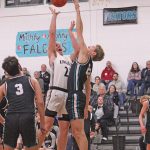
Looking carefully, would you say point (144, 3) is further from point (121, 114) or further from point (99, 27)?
point (121, 114)

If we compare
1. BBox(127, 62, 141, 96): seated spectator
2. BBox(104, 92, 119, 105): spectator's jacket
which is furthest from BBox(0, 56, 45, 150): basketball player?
BBox(127, 62, 141, 96): seated spectator

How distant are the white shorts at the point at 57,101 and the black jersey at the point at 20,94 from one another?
98 cm

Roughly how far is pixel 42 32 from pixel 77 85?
41.6 ft

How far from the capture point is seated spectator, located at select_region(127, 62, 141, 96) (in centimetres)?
1598

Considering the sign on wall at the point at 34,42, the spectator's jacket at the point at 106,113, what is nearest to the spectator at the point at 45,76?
the sign on wall at the point at 34,42

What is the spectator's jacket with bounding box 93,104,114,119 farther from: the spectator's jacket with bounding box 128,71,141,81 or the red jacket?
the red jacket

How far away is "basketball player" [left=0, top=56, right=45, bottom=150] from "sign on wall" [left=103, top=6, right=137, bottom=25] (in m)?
12.2

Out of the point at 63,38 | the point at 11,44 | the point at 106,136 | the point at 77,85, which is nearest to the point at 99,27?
the point at 63,38

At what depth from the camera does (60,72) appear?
644cm

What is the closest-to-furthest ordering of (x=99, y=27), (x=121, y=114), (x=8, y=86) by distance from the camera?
(x=8, y=86) → (x=121, y=114) → (x=99, y=27)

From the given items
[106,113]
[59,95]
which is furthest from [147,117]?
[106,113]

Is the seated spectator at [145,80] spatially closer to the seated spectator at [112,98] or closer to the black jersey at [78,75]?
the seated spectator at [112,98]

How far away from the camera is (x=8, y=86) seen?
5492 mm

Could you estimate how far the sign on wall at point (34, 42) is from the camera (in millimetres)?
17984
